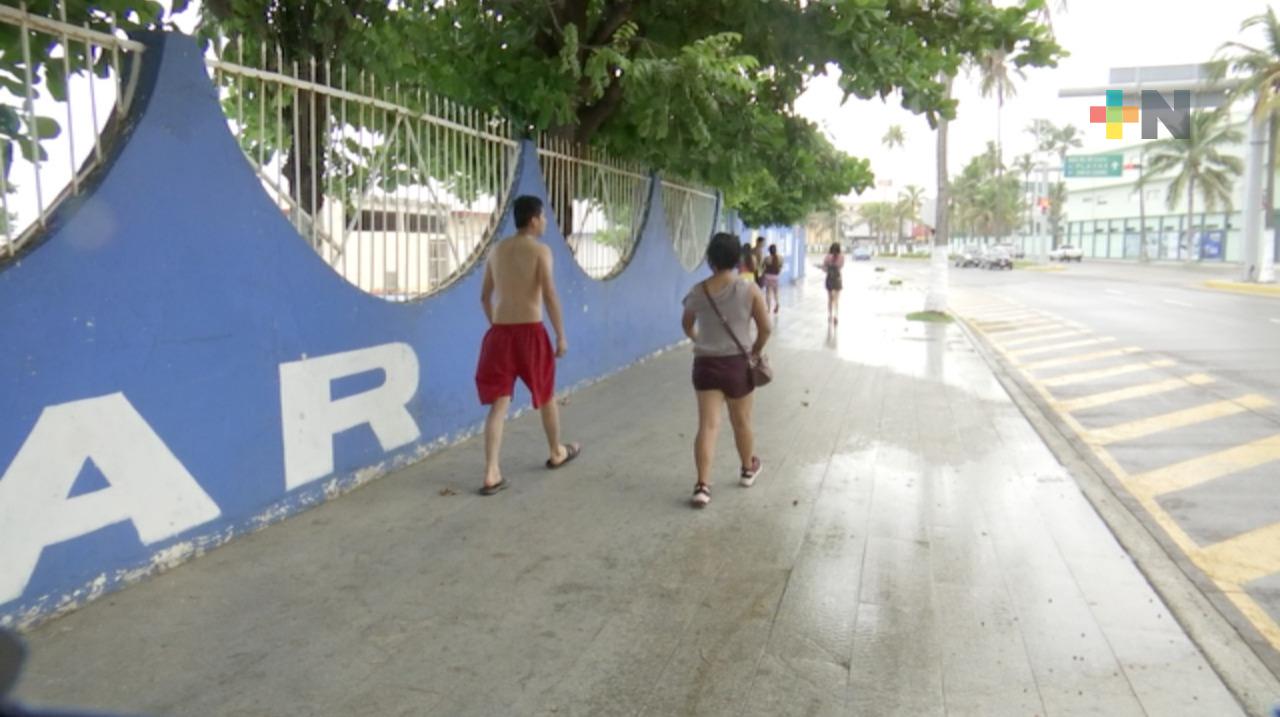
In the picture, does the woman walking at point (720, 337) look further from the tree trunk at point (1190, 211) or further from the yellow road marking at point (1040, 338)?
the tree trunk at point (1190, 211)

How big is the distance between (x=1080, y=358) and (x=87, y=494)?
12.2 meters

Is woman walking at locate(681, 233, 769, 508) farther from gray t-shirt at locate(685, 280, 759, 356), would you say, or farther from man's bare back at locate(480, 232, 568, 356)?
man's bare back at locate(480, 232, 568, 356)

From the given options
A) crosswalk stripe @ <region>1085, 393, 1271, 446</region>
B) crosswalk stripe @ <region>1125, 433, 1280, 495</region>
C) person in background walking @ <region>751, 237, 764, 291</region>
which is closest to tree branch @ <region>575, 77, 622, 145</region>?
crosswalk stripe @ <region>1085, 393, 1271, 446</region>

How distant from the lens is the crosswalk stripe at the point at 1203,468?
6199 millimetres

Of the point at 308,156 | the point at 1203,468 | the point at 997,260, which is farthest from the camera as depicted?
the point at 997,260

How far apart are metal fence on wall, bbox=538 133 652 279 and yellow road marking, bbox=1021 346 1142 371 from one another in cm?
544

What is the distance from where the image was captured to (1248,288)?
28188mm

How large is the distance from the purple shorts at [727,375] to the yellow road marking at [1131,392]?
15.9 feet

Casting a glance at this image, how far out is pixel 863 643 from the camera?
3.61 metres

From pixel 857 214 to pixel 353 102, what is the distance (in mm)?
141545

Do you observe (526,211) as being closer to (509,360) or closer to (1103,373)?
(509,360)

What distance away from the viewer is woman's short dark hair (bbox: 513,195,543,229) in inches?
223

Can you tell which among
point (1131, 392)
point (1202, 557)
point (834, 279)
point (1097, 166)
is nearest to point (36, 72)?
point (1202, 557)

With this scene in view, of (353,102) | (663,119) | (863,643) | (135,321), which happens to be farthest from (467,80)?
(863,643)
